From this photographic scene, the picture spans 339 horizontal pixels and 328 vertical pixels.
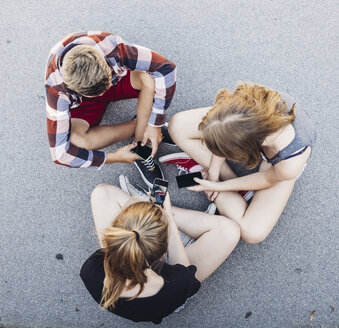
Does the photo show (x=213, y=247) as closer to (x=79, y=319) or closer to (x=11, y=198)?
(x=79, y=319)

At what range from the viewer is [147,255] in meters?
0.88

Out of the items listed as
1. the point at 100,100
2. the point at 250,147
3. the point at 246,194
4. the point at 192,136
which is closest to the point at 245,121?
the point at 250,147

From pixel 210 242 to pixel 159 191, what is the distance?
29 cm

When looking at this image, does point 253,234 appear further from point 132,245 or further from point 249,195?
point 132,245

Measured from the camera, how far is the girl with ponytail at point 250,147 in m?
0.97

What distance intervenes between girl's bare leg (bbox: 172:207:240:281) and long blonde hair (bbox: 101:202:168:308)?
39 centimetres

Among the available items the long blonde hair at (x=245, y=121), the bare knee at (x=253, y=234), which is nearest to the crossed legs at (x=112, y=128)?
the long blonde hair at (x=245, y=121)

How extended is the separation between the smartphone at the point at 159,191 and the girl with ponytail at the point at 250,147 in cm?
16

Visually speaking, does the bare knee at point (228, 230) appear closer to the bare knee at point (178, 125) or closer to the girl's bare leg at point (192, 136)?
the girl's bare leg at point (192, 136)

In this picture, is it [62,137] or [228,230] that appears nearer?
[62,137]

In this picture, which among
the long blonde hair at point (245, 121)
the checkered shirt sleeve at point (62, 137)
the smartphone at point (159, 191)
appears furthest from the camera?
the smartphone at point (159, 191)

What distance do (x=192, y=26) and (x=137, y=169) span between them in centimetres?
72

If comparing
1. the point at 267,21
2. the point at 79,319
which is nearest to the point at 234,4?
the point at 267,21

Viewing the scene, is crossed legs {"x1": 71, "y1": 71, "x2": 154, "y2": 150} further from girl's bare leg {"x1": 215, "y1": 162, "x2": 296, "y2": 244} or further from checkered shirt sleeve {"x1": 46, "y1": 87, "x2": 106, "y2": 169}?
girl's bare leg {"x1": 215, "y1": 162, "x2": 296, "y2": 244}
